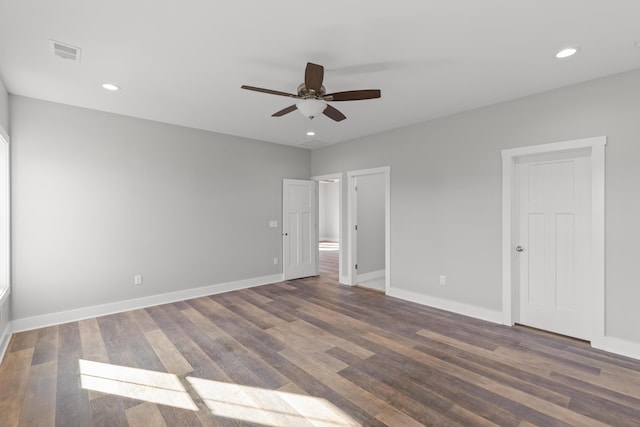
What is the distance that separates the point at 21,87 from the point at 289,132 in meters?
3.33

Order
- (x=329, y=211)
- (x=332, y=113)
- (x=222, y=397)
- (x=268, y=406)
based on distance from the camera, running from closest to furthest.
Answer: (x=268, y=406) < (x=222, y=397) < (x=332, y=113) < (x=329, y=211)

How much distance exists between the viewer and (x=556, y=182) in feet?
11.3

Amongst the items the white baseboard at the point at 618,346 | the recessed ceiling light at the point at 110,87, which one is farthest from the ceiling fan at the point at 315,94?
the white baseboard at the point at 618,346

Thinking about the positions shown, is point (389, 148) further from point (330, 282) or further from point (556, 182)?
point (330, 282)

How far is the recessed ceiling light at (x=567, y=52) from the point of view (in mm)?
2521

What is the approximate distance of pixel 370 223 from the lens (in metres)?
6.19

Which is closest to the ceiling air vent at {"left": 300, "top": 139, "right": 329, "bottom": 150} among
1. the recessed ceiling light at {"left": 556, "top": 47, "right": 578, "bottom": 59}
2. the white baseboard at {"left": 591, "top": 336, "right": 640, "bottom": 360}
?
the recessed ceiling light at {"left": 556, "top": 47, "right": 578, "bottom": 59}

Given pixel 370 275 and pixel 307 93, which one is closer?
pixel 307 93

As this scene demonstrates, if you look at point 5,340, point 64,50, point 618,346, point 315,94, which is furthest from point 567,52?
point 5,340

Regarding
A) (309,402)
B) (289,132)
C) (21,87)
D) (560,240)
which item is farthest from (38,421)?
(560,240)

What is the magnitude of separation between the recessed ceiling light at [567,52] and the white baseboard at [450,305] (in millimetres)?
2867

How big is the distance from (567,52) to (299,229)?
4.84 metres

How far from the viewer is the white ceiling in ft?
6.69

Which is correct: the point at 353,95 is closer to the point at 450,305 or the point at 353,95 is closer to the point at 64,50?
the point at 64,50
